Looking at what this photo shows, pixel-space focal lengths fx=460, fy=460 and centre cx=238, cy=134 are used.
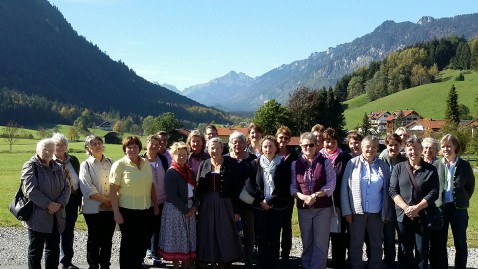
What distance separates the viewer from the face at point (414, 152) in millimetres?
7117

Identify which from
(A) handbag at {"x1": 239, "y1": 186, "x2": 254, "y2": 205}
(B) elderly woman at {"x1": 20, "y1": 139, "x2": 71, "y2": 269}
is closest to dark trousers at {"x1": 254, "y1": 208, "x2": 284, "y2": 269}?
(A) handbag at {"x1": 239, "y1": 186, "x2": 254, "y2": 205}

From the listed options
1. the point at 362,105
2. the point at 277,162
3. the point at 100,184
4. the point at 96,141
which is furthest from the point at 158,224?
the point at 362,105

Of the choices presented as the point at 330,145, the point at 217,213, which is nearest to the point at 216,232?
the point at 217,213

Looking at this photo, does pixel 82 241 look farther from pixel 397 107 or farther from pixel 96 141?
pixel 397 107

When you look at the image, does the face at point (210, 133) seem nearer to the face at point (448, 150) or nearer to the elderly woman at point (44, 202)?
the elderly woman at point (44, 202)

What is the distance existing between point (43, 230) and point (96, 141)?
1.67m

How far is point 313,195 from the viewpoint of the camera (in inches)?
279

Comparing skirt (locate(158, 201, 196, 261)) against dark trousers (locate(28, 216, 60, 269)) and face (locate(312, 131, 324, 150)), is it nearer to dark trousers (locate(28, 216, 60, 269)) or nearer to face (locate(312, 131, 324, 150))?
dark trousers (locate(28, 216, 60, 269))

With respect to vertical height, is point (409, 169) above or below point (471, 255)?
above

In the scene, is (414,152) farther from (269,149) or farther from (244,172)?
(244,172)

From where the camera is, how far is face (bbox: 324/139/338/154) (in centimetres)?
789

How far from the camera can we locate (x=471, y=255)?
8961mm

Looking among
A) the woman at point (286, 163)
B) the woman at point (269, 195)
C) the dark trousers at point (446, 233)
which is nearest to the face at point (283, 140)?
the woman at point (286, 163)

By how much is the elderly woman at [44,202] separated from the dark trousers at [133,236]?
37.1 inches
